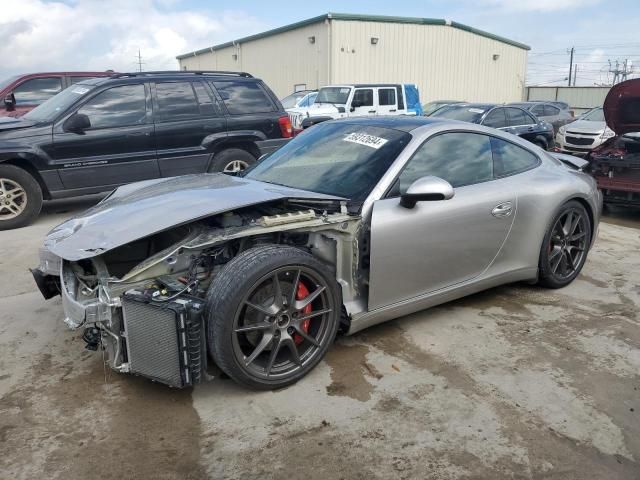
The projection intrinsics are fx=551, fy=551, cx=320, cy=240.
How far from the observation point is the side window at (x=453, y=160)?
3.60 metres

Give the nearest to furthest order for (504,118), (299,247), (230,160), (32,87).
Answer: (299,247) → (230,160) → (32,87) → (504,118)

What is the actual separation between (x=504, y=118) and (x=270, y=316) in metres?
11.8

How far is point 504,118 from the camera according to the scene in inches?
521

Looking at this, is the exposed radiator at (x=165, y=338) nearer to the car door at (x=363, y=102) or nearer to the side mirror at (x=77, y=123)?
the side mirror at (x=77, y=123)

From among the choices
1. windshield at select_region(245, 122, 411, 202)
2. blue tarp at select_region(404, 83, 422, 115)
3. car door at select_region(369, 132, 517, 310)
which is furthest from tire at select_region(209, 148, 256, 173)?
blue tarp at select_region(404, 83, 422, 115)

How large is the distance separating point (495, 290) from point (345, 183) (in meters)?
1.84

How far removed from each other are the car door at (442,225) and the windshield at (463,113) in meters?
9.03

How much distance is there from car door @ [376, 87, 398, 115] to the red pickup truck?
885cm

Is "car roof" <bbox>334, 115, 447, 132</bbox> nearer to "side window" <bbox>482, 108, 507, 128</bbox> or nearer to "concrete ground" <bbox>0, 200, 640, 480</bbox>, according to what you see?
"concrete ground" <bbox>0, 200, 640, 480</bbox>

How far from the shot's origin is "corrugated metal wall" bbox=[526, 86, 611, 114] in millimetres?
33688

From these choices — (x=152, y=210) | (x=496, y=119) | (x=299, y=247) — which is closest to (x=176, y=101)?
(x=152, y=210)

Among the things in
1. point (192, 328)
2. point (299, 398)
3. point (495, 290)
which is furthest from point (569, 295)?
point (192, 328)

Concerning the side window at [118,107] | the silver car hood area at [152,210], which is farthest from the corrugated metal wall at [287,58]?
the silver car hood area at [152,210]

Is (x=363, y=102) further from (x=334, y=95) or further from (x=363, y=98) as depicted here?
(x=334, y=95)
